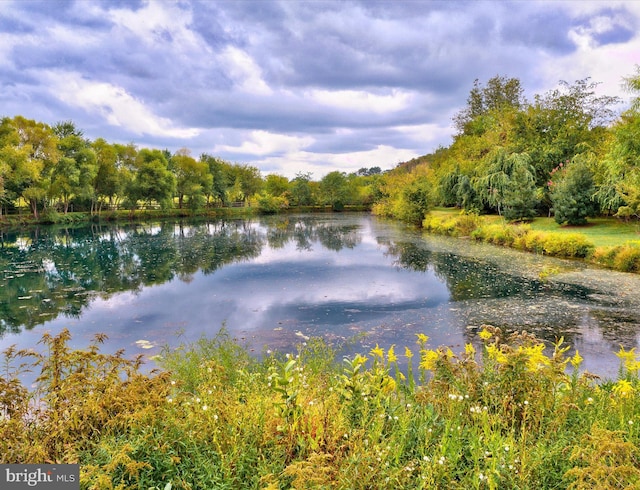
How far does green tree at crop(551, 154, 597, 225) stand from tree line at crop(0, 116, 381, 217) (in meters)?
41.1

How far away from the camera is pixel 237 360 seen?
20.9ft

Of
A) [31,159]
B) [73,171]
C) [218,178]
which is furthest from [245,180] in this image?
[31,159]

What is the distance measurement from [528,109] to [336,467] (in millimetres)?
36032

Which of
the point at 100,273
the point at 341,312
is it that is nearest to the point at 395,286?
the point at 341,312

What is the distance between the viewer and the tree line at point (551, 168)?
17.0 metres

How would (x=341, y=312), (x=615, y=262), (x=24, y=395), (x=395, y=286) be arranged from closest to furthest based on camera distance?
(x=24, y=395), (x=341, y=312), (x=395, y=286), (x=615, y=262)

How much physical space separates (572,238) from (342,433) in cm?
1844

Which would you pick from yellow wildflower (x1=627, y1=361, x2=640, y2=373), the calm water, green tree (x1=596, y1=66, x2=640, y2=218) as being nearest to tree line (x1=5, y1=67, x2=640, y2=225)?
green tree (x1=596, y1=66, x2=640, y2=218)

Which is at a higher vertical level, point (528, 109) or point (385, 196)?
point (528, 109)

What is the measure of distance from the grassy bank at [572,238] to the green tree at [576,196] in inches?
27.2

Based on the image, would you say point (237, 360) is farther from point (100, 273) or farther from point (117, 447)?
point (100, 273)

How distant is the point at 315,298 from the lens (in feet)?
41.2

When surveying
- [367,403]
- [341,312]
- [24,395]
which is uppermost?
[24,395]

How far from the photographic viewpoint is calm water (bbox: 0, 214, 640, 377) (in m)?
9.01
